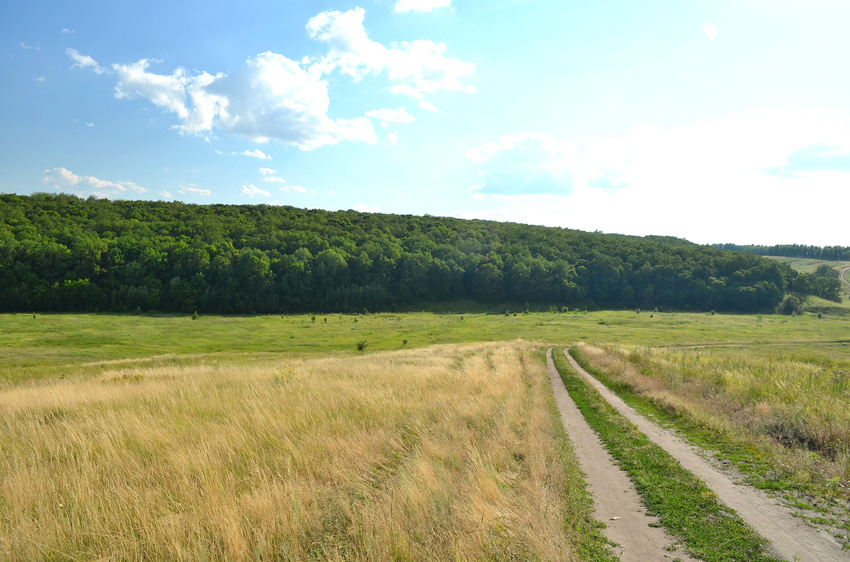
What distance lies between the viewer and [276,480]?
5.98 m

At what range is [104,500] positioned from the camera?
16.7ft

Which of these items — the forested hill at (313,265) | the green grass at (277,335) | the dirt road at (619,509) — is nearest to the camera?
the dirt road at (619,509)

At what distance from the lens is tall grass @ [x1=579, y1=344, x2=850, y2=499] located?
8.50 m

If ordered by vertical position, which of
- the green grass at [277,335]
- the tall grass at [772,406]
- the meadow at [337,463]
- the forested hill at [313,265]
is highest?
the forested hill at [313,265]

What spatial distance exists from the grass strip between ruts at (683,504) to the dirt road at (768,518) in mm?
213

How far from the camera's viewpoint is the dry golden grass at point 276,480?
4.36 meters

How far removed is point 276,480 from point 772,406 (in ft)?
48.3

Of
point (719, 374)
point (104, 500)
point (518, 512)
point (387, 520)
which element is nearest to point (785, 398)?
point (719, 374)

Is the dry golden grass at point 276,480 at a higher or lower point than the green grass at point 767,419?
higher

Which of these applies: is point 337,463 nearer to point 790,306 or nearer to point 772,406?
point 772,406

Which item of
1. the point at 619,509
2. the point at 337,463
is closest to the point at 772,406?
the point at 619,509

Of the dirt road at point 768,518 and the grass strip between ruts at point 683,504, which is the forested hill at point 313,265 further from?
the dirt road at point 768,518

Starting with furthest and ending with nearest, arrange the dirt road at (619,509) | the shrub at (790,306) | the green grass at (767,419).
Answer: the shrub at (790,306), the green grass at (767,419), the dirt road at (619,509)

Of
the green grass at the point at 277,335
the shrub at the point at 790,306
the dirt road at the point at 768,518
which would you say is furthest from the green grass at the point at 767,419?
the shrub at the point at 790,306
